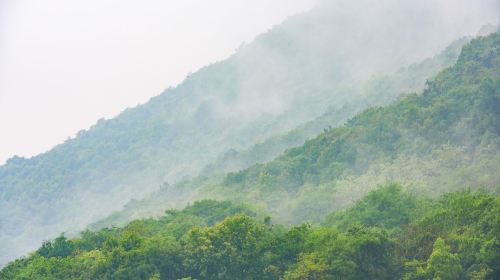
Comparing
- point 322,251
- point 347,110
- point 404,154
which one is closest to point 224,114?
point 347,110

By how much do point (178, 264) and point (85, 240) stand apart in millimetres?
12793

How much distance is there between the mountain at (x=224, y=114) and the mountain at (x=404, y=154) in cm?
4207

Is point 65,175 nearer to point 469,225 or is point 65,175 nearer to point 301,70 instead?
point 301,70

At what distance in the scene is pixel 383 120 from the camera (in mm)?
91875

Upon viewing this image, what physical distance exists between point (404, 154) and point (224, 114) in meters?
94.0

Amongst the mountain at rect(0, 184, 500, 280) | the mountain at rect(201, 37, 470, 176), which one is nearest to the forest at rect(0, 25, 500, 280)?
the mountain at rect(0, 184, 500, 280)

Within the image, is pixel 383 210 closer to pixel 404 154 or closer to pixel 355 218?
pixel 355 218

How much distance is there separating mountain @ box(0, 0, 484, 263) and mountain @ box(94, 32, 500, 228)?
4207 centimetres

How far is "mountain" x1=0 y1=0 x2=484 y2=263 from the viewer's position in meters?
158

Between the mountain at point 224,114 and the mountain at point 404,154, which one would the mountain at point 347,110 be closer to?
the mountain at point 224,114

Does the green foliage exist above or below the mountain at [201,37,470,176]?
below

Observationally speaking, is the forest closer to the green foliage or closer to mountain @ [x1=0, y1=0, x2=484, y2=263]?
the green foliage

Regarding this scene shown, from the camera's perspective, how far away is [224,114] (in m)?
175

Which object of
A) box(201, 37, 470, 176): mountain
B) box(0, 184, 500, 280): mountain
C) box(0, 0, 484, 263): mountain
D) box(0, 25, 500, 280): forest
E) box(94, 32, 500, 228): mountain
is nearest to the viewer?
box(0, 184, 500, 280): mountain
